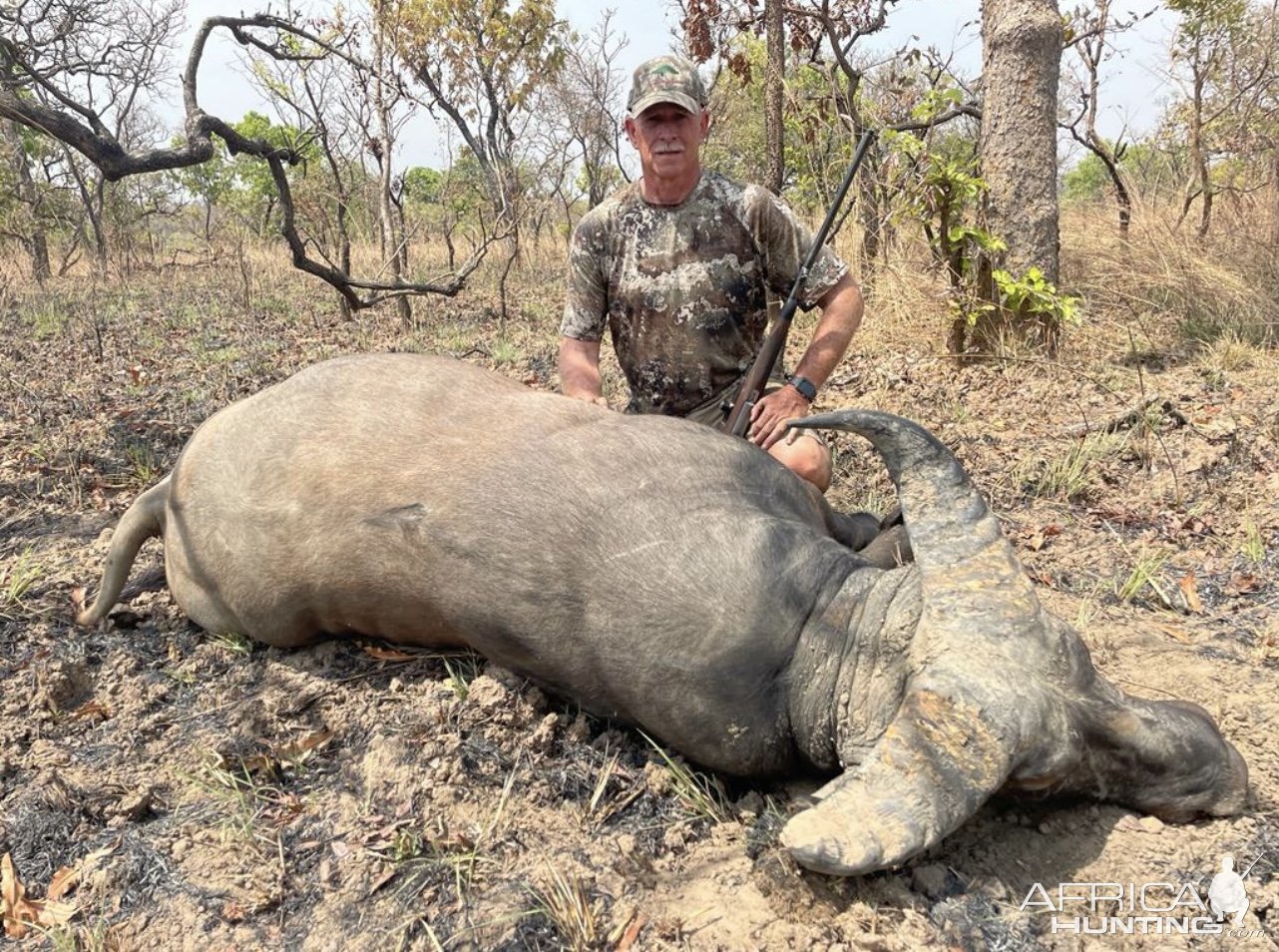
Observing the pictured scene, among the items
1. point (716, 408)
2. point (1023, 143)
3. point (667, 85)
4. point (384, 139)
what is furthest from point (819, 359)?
point (384, 139)

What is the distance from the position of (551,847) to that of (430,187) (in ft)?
123

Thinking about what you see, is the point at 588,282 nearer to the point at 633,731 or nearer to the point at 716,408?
the point at 716,408

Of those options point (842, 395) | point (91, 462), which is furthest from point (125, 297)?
point (842, 395)

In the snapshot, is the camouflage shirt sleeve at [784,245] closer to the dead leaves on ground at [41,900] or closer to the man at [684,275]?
the man at [684,275]

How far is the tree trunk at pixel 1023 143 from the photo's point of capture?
5773 millimetres

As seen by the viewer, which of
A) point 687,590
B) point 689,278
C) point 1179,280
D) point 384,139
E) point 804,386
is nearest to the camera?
point 687,590

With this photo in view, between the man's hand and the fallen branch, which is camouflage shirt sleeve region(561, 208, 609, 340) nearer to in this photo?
the man's hand

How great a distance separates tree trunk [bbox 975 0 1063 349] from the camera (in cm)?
577

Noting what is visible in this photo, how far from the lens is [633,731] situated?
264 cm

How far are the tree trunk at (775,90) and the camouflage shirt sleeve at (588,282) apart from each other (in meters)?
4.25

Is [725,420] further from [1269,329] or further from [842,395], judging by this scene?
[1269,329]

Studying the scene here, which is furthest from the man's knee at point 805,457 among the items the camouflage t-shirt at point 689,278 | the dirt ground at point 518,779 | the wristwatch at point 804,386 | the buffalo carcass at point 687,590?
the dirt ground at point 518,779

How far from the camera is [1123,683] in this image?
8.98ft

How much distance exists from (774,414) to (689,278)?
79 centimetres
